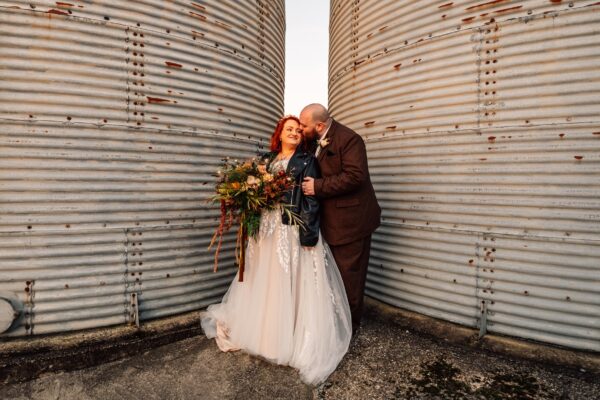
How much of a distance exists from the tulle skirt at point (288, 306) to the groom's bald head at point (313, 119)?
2.93 ft

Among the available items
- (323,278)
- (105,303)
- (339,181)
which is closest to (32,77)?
(105,303)

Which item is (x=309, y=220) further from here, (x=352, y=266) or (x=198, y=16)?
(x=198, y=16)

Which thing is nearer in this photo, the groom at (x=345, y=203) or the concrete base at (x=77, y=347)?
the concrete base at (x=77, y=347)

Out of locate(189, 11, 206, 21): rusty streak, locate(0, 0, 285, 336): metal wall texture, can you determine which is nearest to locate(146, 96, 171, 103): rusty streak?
locate(0, 0, 285, 336): metal wall texture

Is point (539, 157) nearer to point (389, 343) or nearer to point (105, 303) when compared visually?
point (389, 343)

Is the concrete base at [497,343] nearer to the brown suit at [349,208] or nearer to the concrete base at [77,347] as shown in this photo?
the brown suit at [349,208]

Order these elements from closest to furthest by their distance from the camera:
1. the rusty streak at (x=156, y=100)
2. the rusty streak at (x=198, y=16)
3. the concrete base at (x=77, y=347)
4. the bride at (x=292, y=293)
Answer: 1. the concrete base at (x=77, y=347)
2. the bride at (x=292, y=293)
3. the rusty streak at (x=156, y=100)
4. the rusty streak at (x=198, y=16)

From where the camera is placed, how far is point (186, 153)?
3828mm

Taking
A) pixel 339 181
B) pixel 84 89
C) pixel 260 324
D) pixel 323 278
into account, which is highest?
pixel 84 89

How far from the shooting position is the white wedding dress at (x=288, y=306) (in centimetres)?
304

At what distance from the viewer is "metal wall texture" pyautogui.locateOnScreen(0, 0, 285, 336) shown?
311 cm

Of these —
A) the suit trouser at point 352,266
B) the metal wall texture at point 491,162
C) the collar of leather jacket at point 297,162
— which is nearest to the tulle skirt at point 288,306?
the suit trouser at point 352,266

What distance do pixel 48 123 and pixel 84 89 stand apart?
0.45 metres

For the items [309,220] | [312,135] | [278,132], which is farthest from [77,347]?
[312,135]
